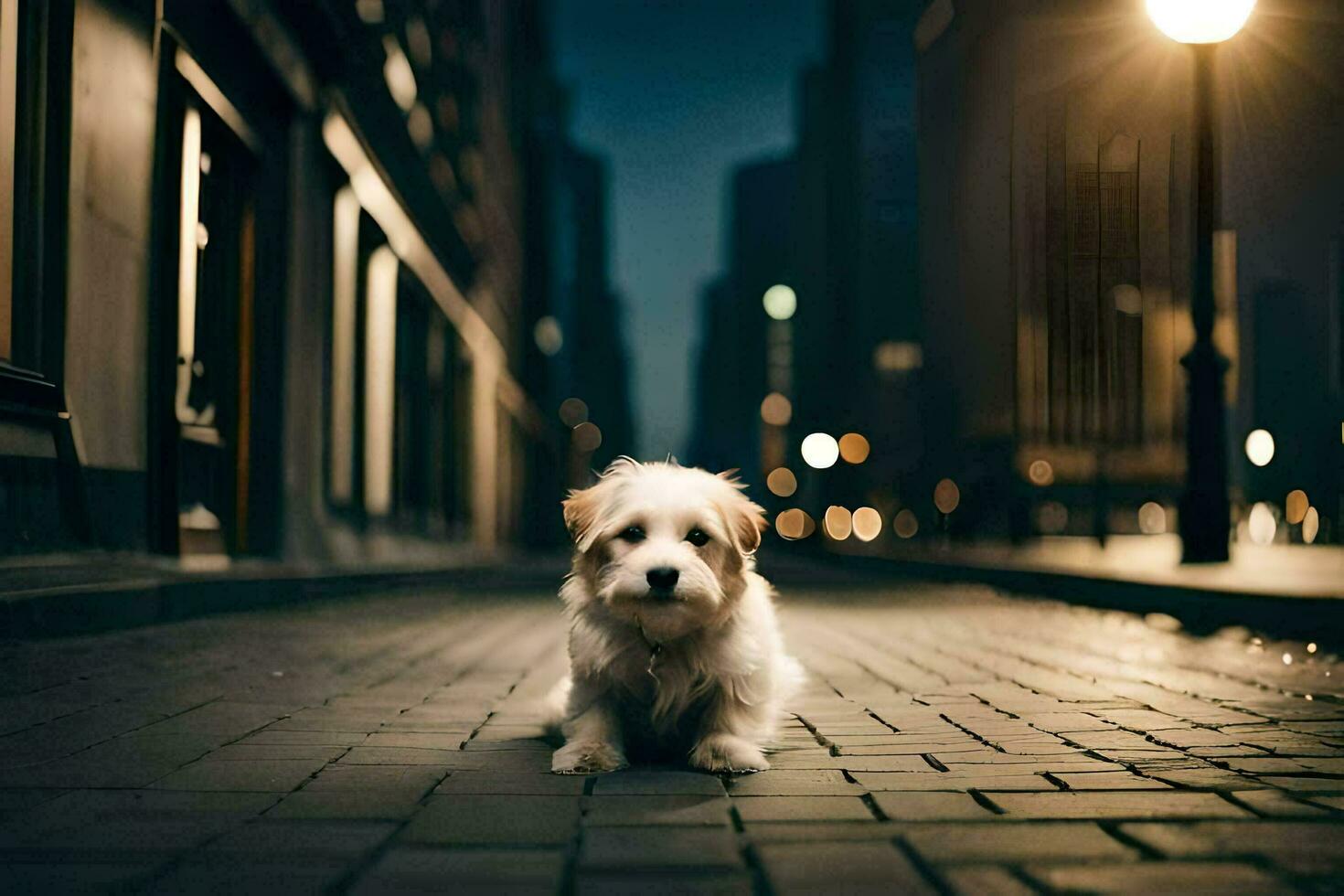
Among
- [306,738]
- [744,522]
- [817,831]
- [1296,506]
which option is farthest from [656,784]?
[1296,506]

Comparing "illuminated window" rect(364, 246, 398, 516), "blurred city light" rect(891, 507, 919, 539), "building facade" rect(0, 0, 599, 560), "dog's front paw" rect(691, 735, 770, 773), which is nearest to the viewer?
"dog's front paw" rect(691, 735, 770, 773)

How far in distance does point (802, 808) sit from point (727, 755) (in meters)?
0.57

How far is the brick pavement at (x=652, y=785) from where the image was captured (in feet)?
9.37

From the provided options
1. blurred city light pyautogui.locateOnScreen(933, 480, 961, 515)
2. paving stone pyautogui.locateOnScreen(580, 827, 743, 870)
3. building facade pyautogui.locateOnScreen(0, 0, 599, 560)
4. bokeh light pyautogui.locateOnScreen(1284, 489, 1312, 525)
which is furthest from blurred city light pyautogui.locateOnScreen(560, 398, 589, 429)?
paving stone pyautogui.locateOnScreen(580, 827, 743, 870)

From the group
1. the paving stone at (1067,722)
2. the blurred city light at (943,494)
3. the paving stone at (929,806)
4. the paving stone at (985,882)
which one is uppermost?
the blurred city light at (943,494)

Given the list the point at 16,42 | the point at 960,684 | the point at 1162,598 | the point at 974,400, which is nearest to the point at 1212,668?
the point at 960,684

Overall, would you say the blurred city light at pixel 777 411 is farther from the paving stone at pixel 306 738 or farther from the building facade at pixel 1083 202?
the paving stone at pixel 306 738

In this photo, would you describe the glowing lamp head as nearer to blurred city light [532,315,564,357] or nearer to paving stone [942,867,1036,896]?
paving stone [942,867,1036,896]

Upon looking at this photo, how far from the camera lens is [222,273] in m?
12.5

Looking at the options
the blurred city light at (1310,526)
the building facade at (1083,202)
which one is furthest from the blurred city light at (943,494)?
the building facade at (1083,202)

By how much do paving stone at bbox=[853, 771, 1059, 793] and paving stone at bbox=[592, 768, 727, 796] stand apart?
0.45 meters

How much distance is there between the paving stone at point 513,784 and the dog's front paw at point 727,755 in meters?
0.38

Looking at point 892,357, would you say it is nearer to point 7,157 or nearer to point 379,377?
point 379,377

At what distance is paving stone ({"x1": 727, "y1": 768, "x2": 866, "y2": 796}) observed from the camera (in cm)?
375
